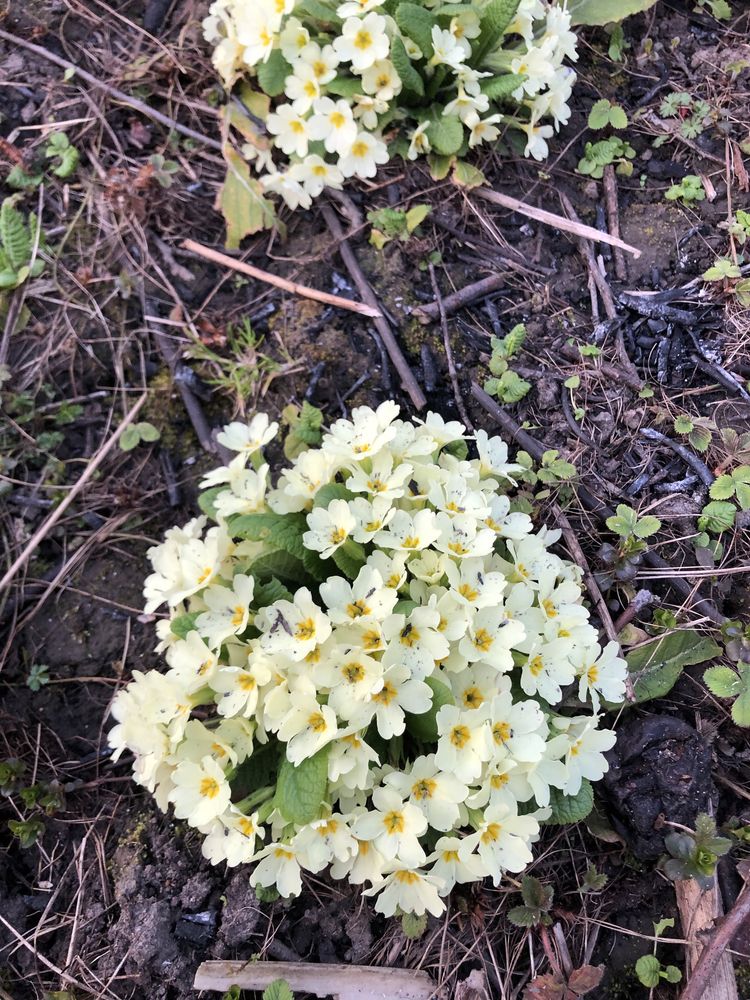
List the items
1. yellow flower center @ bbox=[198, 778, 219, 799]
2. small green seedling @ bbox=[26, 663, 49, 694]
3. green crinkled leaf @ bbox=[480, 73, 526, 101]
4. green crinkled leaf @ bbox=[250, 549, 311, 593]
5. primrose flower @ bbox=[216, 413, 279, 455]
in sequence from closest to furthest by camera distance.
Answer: yellow flower center @ bbox=[198, 778, 219, 799]
green crinkled leaf @ bbox=[250, 549, 311, 593]
primrose flower @ bbox=[216, 413, 279, 455]
small green seedling @ bbox=[26, 663, 49, 694]
green crinkled leaf @ bbox=[480, 73, 526, 101]

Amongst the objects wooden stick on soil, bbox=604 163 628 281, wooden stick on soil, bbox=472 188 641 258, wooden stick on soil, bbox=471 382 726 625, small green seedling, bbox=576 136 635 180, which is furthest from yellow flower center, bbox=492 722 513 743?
small green seedling, bbox=576 136 635 180

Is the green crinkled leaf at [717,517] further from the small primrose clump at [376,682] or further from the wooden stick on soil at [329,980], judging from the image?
the wooden stick on soil at [329,980]

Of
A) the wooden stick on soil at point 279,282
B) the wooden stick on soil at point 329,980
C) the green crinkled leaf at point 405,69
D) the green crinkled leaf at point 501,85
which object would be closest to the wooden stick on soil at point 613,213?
the green crinkled leaf at point 501,85

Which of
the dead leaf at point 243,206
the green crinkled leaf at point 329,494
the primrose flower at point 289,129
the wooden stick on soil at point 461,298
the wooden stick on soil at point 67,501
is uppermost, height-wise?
the primrose flower at point 289,129

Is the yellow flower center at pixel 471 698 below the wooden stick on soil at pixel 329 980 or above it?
above

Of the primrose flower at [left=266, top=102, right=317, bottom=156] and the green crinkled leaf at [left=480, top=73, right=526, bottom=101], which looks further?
the primrose flower at [left=266, top=102, right=317, bottom=156]

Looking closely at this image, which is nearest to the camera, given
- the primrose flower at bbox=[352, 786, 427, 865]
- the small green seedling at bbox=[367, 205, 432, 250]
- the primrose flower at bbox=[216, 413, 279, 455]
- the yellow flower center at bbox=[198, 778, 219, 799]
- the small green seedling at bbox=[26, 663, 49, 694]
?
the primrose flower at bbox=[352, 786, 427, 865]

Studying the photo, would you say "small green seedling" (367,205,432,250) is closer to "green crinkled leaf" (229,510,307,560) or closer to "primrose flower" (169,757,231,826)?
"green crinkled leaf" (229,510,307,560)

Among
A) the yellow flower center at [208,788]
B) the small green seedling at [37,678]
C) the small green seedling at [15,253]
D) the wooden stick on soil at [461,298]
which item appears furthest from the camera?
the small green seedling at [15,253]
